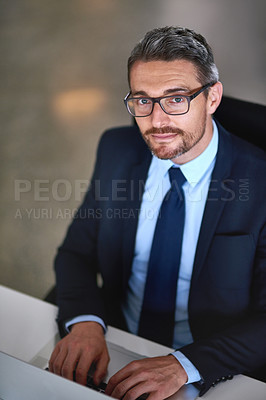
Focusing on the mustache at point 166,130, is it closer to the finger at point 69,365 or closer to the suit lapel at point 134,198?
the suit lapel at point 134,198

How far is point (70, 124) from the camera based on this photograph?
7.22 feet

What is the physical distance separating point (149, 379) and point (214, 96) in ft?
1.86

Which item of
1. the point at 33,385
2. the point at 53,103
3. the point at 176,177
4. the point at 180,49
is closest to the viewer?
the point at 33,385

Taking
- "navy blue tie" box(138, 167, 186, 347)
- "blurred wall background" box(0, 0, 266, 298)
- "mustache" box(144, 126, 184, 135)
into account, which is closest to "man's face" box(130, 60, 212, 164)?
"mustache" box(144, 126, 184, 135)

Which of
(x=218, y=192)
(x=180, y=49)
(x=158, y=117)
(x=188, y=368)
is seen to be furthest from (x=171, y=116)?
(x=188, y=368)

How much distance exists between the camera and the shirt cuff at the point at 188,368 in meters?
0.85

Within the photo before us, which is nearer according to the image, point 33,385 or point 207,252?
point 33,385

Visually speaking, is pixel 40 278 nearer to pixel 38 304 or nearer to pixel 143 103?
pixel 38 304

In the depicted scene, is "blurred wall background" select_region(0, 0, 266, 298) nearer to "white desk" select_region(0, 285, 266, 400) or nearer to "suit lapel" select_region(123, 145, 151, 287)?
"suit lapel" select_region(123, 145, 151, 287)

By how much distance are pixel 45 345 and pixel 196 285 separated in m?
0.37

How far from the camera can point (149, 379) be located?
0.81m

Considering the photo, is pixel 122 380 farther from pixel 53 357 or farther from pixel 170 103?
pixel 170 103

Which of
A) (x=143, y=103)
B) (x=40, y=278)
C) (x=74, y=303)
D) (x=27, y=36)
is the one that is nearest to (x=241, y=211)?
(x=143, y=103)

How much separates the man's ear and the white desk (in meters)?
0.51
